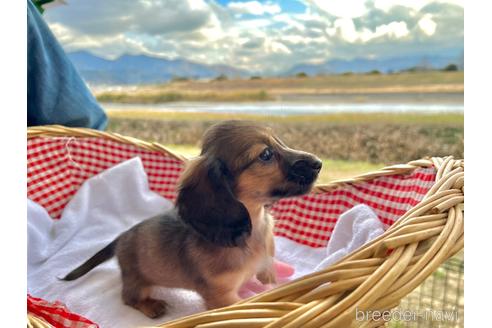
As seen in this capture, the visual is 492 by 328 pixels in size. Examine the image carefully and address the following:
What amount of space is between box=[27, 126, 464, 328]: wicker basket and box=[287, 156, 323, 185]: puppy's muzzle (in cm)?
8

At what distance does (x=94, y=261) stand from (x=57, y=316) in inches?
4.6

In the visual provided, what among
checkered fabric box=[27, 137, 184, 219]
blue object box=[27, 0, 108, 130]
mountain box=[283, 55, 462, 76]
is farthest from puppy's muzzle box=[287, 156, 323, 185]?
blue object box=[27, 0, 108, 130]

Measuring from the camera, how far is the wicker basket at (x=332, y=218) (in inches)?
17.4

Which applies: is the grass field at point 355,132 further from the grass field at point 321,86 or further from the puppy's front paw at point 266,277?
the puppy's front paw at point 266,277

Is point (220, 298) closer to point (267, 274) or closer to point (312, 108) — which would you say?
point (267, 274)

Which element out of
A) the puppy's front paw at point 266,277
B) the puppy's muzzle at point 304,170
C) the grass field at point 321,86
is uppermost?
the grass field at point 321,86

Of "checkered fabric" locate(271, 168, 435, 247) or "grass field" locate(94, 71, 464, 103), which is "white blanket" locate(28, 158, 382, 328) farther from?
"grass field" locate(94, 71, 464, 103)

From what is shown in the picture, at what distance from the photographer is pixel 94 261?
0.67m

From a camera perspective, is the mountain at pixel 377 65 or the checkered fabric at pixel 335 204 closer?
the mountain at pixel 377 65

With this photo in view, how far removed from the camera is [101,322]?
0.59 m

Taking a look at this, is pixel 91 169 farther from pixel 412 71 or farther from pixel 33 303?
pixel 412 71

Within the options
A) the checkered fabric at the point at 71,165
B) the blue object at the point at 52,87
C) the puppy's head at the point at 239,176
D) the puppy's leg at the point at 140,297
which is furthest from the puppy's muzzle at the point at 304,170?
the blue object at the point at 52,87

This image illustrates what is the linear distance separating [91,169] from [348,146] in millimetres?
545
